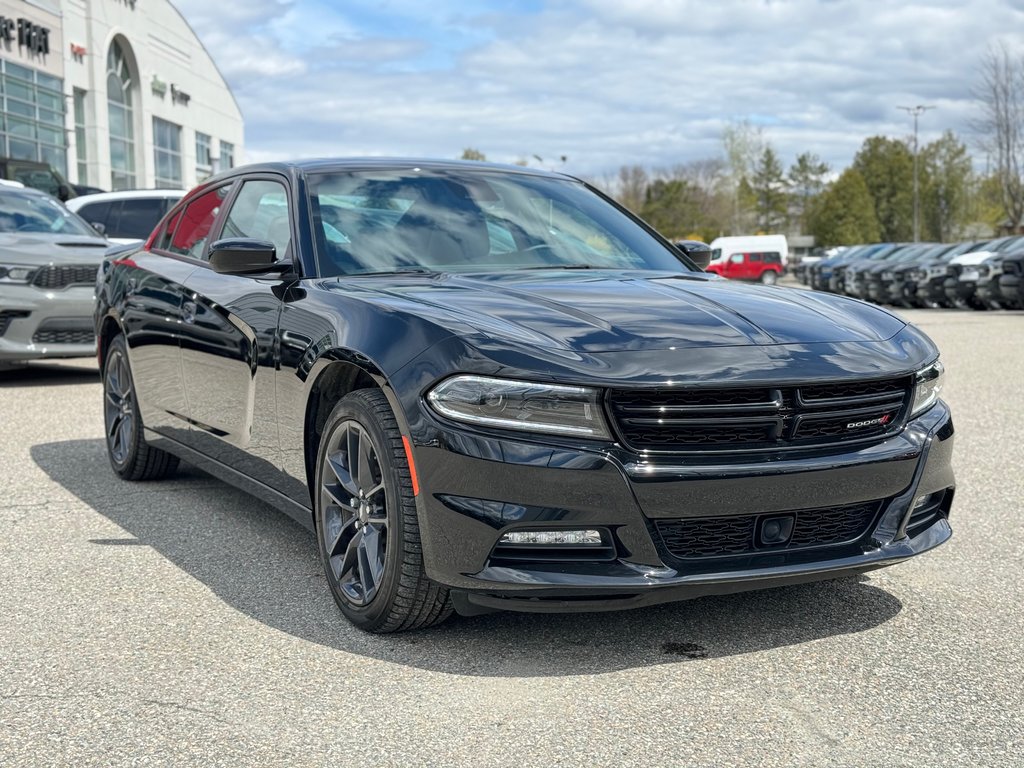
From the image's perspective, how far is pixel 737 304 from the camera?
4129 mm

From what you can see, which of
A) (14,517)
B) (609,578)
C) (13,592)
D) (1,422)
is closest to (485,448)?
(609,578)

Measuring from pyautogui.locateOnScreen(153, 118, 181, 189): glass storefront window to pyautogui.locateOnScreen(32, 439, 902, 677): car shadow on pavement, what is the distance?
52259 mm

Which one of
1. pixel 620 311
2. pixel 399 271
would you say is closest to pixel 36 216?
pixel 399 271

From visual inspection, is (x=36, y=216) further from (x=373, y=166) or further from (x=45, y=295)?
(x=373, y=166)

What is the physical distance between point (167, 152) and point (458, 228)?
2164 inches

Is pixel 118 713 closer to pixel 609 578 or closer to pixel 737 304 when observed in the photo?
pixel 609 578

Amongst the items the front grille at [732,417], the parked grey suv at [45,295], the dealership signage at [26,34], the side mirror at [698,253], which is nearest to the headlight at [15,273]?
the parked grey suv at [45,295]

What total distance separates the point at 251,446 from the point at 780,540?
7.14 feet

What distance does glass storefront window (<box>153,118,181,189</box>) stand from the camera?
5525cm

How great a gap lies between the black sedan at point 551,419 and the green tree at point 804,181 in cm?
10891

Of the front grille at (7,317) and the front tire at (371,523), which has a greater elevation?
the front grille at (7,317)

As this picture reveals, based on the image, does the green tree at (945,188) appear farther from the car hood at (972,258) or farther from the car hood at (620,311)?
the car hood at (620,311)

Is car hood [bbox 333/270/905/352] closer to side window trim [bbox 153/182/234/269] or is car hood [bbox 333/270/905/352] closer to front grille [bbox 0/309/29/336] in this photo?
side window trim [bbox 153/182/234/269]

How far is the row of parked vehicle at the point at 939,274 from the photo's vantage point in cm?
2447
